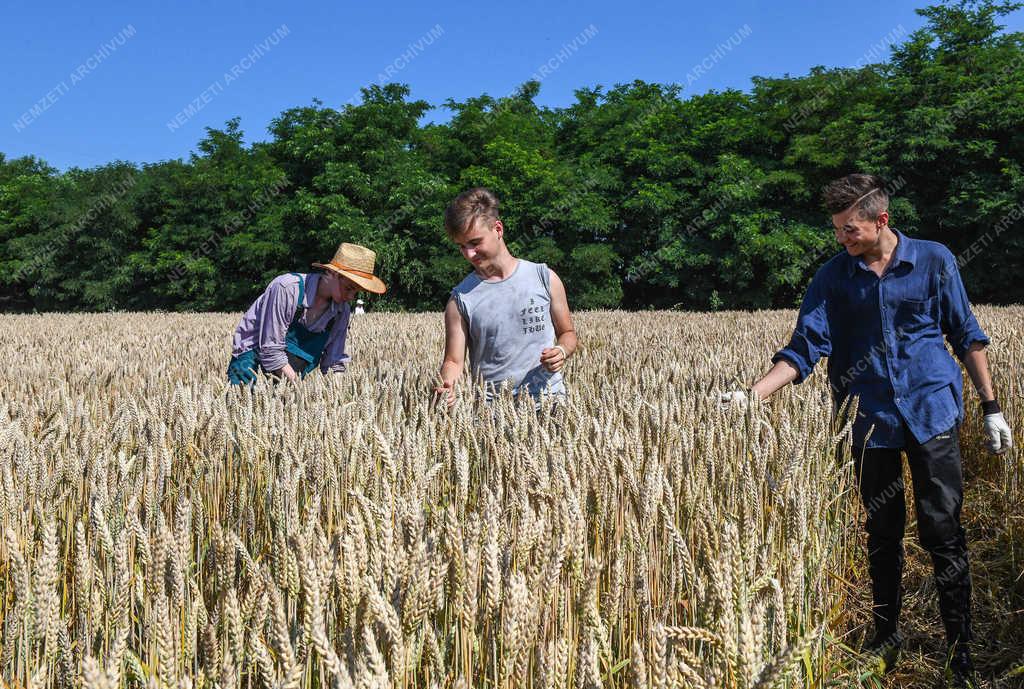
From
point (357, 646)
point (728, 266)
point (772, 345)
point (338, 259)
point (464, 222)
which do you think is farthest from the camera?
point (728, 266)

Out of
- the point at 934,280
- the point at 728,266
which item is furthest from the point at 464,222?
the point at 728,266

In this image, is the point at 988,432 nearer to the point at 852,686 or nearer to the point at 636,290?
the point at 852,686

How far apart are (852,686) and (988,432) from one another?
102cm

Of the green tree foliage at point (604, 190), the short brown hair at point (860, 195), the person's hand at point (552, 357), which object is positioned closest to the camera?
the short brown hair at point (860, 195)

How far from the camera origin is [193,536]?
1880 millimetres

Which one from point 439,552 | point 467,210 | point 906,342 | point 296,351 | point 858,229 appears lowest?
point 439,552

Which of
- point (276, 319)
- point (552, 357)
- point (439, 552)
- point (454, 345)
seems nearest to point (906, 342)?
point (552, 357)

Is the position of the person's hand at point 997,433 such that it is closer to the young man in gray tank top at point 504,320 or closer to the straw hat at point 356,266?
the young man in gray tank top at point 504,320

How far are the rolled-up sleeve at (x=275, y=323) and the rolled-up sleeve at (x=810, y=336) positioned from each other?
2.41 metres

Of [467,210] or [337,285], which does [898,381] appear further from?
[337,285]

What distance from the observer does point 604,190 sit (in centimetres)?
2623

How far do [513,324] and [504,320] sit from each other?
4 cm

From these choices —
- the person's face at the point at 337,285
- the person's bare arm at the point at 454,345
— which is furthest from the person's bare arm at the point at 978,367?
the person's face at the point at 337,285

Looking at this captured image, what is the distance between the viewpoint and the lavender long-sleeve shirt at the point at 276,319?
3768 mm
